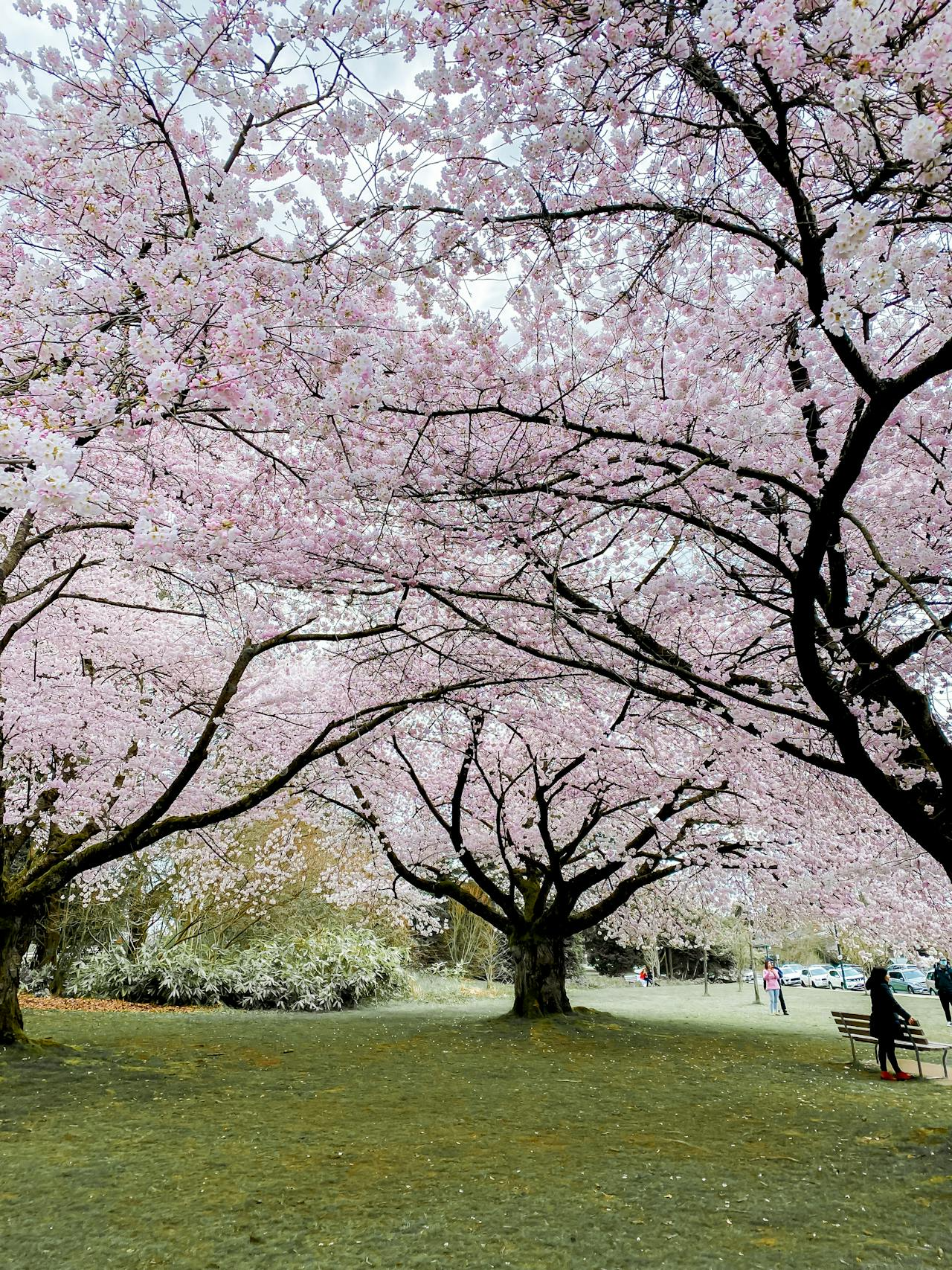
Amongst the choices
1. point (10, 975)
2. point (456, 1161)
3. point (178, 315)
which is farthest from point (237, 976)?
point (178, 315)

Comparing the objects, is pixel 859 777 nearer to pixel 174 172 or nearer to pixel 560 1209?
pixel 560 1209

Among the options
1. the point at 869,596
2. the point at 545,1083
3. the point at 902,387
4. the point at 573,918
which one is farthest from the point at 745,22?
the point at 573,918

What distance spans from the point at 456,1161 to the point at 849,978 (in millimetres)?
34915

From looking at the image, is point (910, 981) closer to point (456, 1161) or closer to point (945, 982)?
point (945, 982)

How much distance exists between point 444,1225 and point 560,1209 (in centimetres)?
67

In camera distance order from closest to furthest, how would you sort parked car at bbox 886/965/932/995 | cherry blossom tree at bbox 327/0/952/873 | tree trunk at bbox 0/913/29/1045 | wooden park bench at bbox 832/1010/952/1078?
1. cherry blossom tree at bbox 327/0/952/873
2. tree trunk at bbox 0/913/29/1045
3. wooden park bench at bbox 832/1010/952/1078
4. parked car at bbox 886/965/932/995

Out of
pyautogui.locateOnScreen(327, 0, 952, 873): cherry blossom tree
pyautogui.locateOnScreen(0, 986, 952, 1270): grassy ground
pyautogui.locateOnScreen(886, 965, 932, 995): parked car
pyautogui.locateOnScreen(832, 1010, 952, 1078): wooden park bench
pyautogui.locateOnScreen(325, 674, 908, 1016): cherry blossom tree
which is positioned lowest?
pyautogui.locateOnScreen(0, 986, 952, 1270): grassy ground

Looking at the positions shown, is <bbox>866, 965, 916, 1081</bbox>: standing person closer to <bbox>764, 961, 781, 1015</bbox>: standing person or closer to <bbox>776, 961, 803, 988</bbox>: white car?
<bbox>764, 961, 781, 1015</bbox>: standing person

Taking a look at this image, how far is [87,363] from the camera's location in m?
4.47

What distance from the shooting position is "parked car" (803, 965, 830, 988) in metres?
36.8

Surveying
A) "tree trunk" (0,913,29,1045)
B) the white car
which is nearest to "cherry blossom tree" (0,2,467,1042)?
"tree trunk" (0,913,29,1045)

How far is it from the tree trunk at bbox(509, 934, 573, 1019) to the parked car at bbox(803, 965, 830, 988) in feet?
95.7

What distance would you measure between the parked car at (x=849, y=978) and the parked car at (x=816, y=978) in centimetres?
35

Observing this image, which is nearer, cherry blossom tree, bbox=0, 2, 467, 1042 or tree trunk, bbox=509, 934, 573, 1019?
cherry blossom tree, bbox=0, 2, 467, 1042
